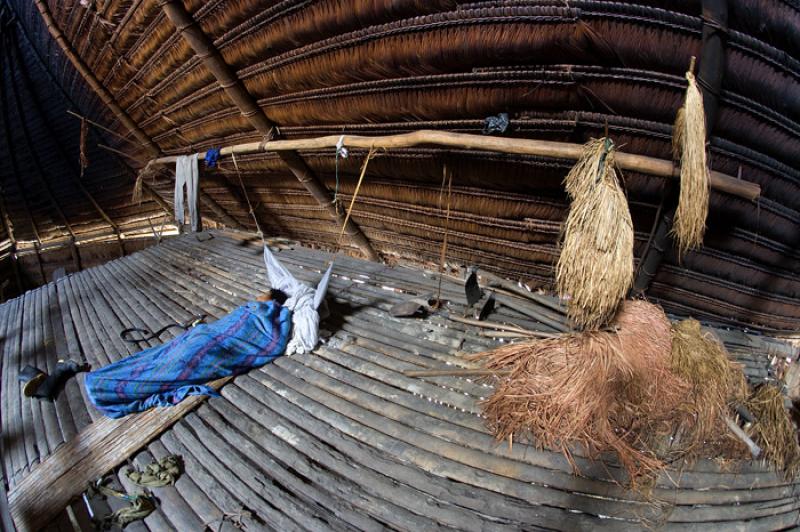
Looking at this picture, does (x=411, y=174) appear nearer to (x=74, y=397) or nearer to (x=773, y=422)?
(x=773, y=422)

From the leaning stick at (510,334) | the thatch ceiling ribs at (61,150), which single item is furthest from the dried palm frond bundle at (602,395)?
the thatch ceiling ribs at (61,150)

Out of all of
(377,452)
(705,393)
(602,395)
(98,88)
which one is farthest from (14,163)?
(705,393)

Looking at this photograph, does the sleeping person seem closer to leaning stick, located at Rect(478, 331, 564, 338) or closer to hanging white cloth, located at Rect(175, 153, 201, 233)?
leaning stick, located at Rect(478, 331, 564, 338)

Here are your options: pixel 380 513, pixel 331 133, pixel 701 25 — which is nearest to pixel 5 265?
pixel 331 133

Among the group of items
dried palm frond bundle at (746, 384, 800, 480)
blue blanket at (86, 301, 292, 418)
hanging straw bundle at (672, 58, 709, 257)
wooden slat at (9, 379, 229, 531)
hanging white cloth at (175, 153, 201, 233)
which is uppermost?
hanging straw bundle at (672, 58, 709, 257)

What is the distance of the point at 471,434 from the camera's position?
2.27 meters

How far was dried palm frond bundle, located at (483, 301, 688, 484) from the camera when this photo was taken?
2.06m

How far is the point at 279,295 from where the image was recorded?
4012 mm

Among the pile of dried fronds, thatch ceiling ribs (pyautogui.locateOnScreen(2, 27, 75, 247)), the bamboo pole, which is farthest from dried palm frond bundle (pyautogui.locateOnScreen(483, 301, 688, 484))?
thatch ceiling ribs (pyautogui.locateOnScreen(2, 27, 75, 247))

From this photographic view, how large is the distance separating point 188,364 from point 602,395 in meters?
3.38

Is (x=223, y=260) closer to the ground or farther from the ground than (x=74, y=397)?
farther from the ground

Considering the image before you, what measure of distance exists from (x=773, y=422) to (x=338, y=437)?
289 cm

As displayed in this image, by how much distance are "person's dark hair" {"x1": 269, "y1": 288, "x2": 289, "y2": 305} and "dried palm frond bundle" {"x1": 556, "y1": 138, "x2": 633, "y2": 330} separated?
119 inches

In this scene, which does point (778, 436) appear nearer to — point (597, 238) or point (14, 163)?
point (597, 238)
